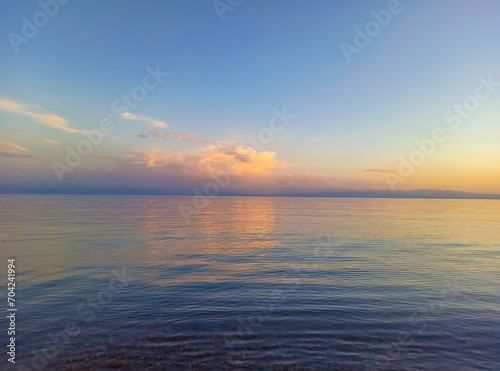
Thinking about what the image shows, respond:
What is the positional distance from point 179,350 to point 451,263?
1261 inches

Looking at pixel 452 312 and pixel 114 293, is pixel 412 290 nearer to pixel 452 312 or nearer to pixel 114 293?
pixel 452 312

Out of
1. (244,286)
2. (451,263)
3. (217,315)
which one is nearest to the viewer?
(217,315)

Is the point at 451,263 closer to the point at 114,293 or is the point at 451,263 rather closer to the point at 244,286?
the point at 244,286

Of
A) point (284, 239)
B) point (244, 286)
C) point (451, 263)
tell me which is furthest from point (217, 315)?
point (284, 239)

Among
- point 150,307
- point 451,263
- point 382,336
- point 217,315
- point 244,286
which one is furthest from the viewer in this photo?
point 451,263

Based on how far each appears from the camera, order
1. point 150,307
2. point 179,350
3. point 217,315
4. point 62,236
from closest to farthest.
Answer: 1. point 179,350
2. point 217,315
3. point 150,307
4. point 62,236

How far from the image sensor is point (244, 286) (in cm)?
2380

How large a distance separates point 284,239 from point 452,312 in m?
31.9

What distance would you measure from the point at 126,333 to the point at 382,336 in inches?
519

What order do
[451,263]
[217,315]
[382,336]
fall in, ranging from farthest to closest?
1. [451,263]
2. [217,315]
3. [382,336]

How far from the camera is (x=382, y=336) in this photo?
1498cm

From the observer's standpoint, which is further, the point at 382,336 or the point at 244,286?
the point at 244,286

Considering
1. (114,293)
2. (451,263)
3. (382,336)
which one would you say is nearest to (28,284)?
(114,293)

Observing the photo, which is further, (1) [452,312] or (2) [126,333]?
(1) [452,312]
